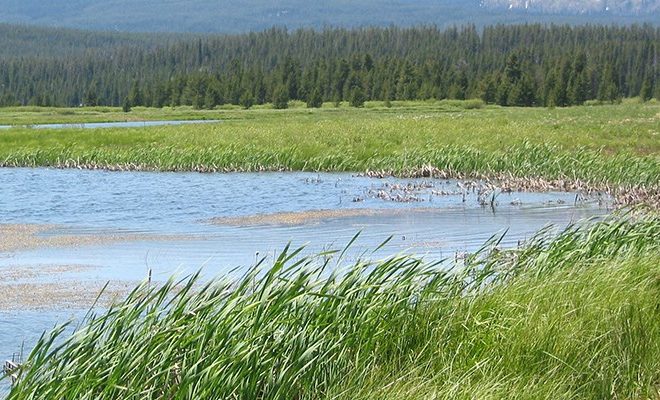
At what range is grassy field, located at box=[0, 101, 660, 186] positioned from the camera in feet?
126

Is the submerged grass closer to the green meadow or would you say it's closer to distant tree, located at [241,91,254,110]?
the green meadow

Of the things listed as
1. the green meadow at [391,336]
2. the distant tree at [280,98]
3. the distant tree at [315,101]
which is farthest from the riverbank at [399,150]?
the distant tree at [280,98]

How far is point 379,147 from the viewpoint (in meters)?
46.5

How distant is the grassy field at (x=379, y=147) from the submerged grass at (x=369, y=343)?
22310 millimetres

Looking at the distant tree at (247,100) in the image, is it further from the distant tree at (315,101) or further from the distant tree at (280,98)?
the distant tree at (315,101)

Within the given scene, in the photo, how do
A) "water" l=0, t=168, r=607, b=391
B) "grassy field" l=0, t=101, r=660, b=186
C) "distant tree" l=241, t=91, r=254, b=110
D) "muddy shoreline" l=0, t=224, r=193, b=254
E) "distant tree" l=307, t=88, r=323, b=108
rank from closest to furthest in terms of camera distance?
"water" l=0, t=168, r=607, b=391 → "muddy shoreline" l=0, t=224, r=193, b=254 → "grassy field" l=0, t=101, r=660, b=186 → "distant tree" l=307, t=88, r=323, b=108 → "distant tree" l=241, t=91, r=254, b=110

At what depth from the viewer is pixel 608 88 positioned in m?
130

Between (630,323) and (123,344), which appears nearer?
(123,344)

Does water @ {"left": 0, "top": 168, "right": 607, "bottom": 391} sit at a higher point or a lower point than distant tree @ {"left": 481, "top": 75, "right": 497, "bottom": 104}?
higher

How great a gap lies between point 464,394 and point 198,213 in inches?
884

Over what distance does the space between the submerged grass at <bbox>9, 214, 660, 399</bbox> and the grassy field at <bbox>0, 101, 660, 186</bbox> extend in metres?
22.3

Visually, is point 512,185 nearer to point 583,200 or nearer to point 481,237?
point 583,200

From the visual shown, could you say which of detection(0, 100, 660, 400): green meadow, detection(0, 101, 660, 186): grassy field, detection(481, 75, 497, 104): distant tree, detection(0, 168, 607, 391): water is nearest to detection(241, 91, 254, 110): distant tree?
detection(481, 75, 497, 104): distant tree

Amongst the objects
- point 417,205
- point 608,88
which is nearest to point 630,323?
point 417,205
